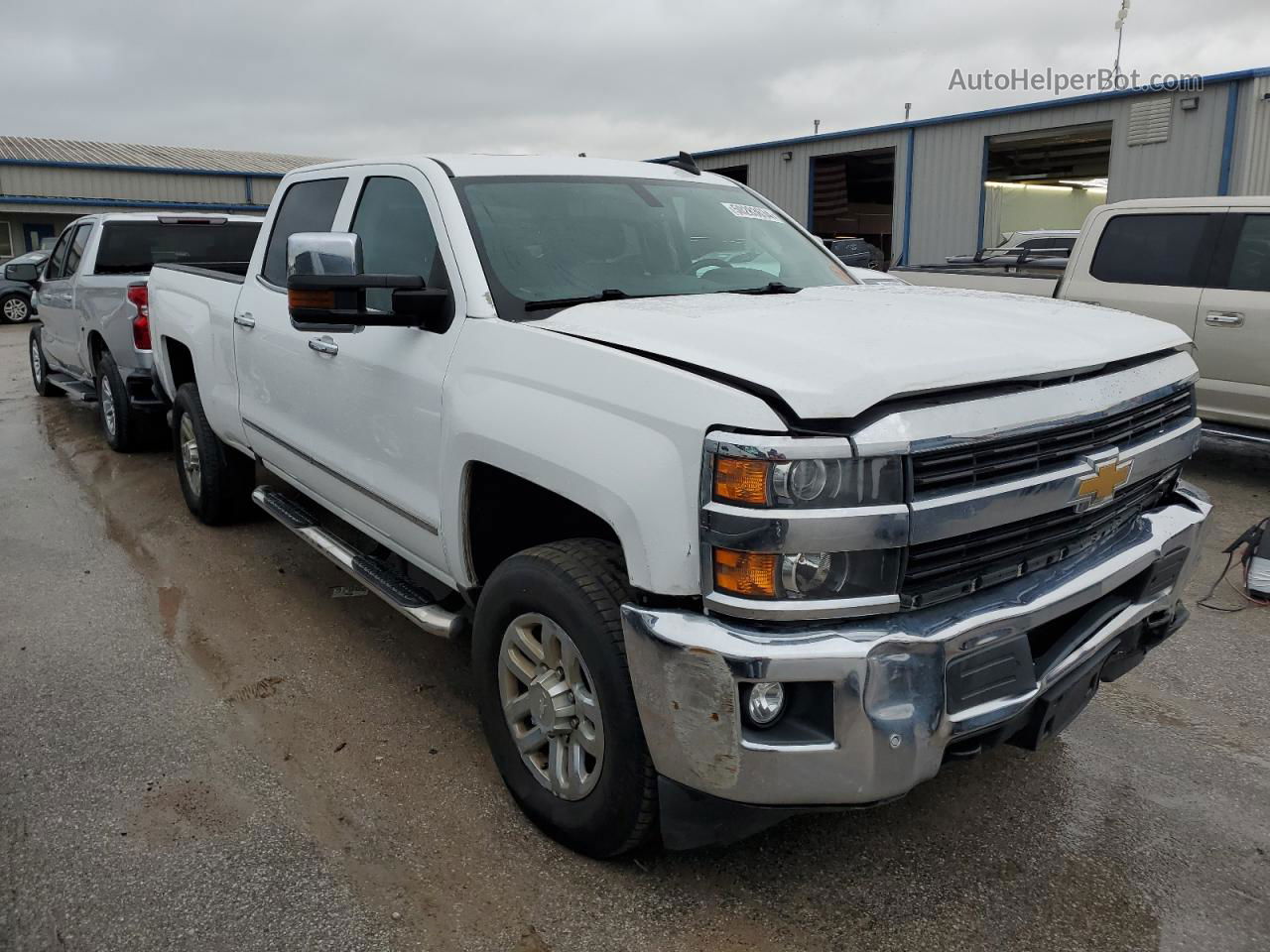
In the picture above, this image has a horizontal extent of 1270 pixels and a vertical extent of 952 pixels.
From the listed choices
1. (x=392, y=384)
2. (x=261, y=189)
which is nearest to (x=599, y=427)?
(x=392, y=384)

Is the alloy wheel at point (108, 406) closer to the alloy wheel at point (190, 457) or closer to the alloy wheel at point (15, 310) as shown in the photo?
the alloy wheel at point (190, 457)

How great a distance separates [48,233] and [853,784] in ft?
127

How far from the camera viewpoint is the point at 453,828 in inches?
116

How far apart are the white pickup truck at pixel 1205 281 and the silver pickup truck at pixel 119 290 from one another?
6396 millimetres

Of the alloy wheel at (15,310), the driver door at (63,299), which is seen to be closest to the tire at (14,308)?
the alloy wheel at (15,310)

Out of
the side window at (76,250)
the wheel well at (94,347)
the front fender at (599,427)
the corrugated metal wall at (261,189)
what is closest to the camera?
the front fender at (599,427)

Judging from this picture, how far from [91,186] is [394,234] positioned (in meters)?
37.4

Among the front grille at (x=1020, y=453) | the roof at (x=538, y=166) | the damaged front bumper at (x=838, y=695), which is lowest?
the damaged front bumper at (x=838, y=695)

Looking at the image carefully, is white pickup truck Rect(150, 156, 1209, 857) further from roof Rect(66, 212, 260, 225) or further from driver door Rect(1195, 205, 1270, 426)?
roof Rect(66, 212, 260, 225)

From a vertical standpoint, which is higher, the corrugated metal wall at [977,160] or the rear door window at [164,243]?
the corrugated metal wall at [977,160]

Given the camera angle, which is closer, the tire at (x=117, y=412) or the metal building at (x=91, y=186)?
the tire at (x=117, y=412)

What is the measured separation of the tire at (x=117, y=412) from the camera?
25.6 ft

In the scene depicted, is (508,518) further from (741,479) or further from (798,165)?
(798,165)

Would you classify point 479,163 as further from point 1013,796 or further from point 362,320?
point 1013,796
